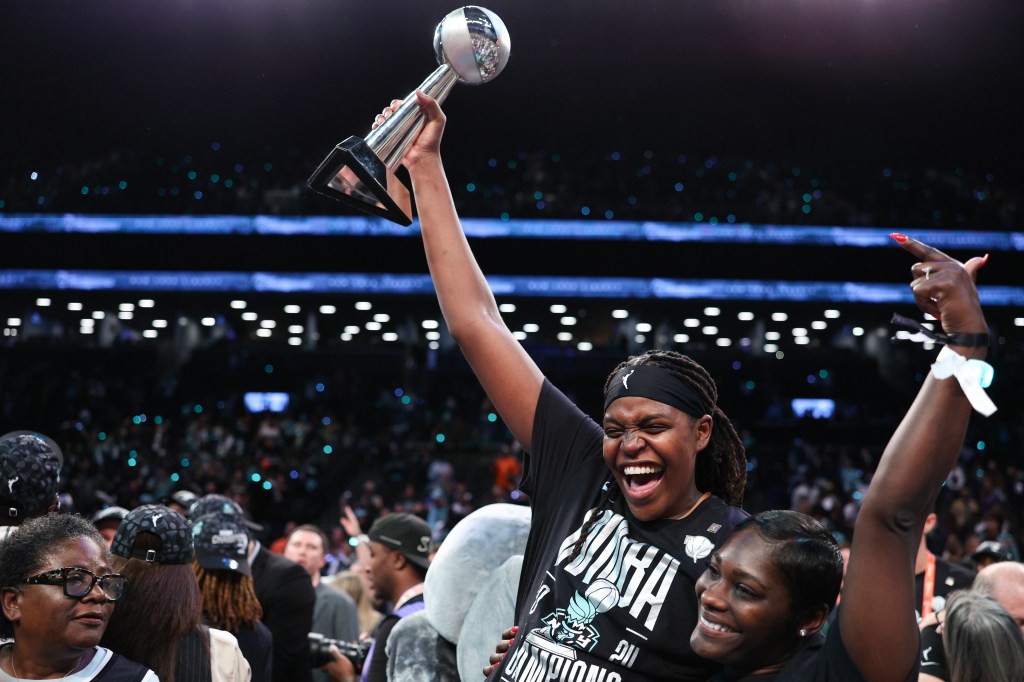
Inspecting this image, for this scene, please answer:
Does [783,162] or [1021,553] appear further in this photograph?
[783,162]

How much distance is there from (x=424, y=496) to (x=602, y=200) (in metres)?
6.30

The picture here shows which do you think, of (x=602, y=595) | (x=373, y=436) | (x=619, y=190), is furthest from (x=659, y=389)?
(x=619, y=190)

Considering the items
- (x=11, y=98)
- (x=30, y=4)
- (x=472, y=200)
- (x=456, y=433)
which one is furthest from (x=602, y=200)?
(x=30, y=4)

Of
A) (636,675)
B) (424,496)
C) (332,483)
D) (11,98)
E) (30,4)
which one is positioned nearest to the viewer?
(636,675)

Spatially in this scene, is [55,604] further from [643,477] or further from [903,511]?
[903,511]

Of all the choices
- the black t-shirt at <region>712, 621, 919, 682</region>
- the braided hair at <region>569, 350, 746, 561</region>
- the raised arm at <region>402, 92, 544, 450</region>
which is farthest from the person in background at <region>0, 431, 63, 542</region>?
the black t-shirt at <region>712, 621, 919, 682</region>

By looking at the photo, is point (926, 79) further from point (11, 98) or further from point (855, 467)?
point (11, 98)

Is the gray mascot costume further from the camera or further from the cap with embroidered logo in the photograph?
the camera

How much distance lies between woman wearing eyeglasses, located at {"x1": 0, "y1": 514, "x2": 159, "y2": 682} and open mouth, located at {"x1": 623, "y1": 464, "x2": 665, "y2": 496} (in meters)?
1.04

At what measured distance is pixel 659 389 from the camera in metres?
1.61

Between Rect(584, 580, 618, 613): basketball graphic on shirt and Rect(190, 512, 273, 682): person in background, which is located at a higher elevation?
Rect(584, 580, 618, 613): basketball graphic on shirt

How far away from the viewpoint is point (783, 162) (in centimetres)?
1678

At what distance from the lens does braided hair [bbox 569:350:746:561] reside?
1673 millimetres

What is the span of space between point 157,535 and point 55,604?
1.19 feet
